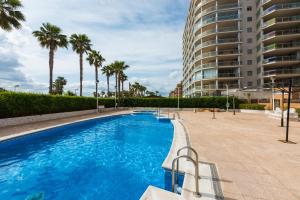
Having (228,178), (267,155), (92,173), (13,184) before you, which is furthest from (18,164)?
(267,155)

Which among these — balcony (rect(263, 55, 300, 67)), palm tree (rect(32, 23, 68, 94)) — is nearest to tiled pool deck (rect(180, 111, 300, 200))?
palm tree (rect(32, 23, 68, 94))

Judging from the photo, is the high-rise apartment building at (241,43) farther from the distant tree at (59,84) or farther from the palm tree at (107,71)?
the distant tree at (59,84)

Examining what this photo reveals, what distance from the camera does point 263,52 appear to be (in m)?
36.9

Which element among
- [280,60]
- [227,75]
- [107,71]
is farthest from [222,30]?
[107,71]

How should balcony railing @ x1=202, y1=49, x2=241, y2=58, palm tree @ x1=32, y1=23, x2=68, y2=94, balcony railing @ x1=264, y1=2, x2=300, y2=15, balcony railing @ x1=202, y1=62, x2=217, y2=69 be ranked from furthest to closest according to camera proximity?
balcony railing @ x1=202, y1=62, x2=217, y2=69, balcony railing @ x1=202, y1=49, x2=241, y2=58, balcony railing @ x1=264, y1=2, x2=300, y2=15, palm tree @ x1=32, y1=23, x2=68, y2=94

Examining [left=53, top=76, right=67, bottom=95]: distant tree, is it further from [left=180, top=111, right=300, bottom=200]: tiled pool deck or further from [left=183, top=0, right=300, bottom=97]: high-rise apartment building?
[left=180, top=111, right=300, bottom=200]: tiled pool deck

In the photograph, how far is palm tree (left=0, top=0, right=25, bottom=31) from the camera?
16047mm

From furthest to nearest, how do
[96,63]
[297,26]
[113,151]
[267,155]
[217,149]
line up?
[96,63]
[297,26]
[113,151]
[217,149]
[267,155]

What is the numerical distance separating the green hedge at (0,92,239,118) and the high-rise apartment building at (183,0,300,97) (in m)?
6.45

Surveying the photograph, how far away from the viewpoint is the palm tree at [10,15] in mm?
16047

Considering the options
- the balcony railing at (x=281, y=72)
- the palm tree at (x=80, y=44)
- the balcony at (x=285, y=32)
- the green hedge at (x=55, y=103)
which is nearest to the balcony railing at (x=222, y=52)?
the balcony at (x=285, y=32)

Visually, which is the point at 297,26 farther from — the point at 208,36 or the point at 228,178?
the point at 228,178

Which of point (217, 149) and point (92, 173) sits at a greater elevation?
point (217, 149)

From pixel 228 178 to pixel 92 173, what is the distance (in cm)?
542
